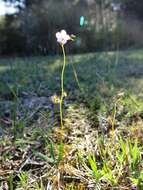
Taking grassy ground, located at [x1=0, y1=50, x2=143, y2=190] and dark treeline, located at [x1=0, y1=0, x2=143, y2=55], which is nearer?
grassy ground, located at [x1=0, y1=50, x2=143, y2=190]

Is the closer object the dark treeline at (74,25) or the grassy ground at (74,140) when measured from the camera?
the grassy ground at (74,140)

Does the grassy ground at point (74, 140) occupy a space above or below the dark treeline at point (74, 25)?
below

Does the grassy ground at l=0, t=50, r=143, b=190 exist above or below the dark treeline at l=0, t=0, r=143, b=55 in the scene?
below

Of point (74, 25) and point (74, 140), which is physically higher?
point (74, 25)

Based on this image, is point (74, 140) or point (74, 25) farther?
point (74, 25)
